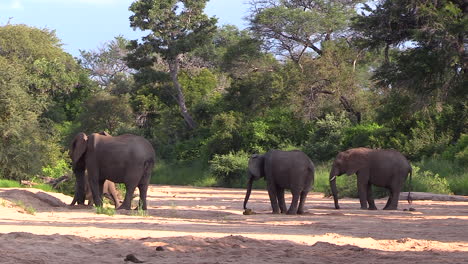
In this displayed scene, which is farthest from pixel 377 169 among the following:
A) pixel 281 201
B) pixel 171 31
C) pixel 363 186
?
pixel 171 31

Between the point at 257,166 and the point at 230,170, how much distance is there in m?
20.9

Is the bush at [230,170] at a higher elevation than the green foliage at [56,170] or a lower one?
higher

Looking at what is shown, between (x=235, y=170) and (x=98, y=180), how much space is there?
21.8m

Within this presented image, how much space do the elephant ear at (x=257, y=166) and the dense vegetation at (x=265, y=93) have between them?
7.27 meters

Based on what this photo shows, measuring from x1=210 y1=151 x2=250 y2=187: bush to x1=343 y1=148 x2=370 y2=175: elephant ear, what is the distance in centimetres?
1760

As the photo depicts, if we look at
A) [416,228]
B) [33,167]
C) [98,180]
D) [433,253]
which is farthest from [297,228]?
[33,167]

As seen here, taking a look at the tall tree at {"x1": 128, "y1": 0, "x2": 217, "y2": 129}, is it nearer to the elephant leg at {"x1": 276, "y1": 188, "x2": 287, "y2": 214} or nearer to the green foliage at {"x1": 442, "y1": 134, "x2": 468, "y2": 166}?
the green foliage at {"x1": 442, "y1": 134, "x2": 468, "y2": 166}

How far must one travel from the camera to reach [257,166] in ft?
63.3

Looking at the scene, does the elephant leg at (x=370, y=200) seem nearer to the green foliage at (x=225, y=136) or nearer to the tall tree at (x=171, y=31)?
the green foliage at (x=225, y=136)

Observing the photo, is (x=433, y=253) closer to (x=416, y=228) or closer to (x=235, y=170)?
(x=416, y=228)

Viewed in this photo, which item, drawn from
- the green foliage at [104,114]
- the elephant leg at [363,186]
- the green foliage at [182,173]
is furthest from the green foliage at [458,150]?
the green foliage at [104,114]

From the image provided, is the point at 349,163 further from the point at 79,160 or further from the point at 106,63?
the point at 106,63

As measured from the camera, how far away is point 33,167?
96.6 feet

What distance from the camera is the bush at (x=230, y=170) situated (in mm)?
39844
